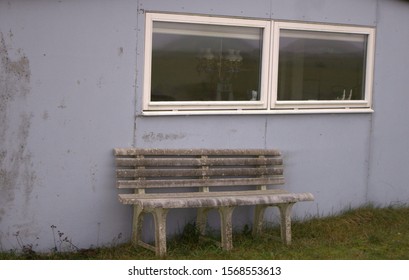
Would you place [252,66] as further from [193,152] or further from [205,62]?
[193,152]

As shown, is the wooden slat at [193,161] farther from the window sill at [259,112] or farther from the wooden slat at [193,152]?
the window sill at [259,112]

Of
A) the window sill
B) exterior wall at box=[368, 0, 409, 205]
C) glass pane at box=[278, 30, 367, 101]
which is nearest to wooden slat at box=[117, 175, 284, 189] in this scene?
the window sill

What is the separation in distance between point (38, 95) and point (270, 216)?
2834 mm

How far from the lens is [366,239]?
27.3 ft

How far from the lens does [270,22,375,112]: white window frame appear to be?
27.9 feet

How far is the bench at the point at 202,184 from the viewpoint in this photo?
725cm

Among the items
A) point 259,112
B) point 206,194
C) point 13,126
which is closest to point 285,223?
point 206,194

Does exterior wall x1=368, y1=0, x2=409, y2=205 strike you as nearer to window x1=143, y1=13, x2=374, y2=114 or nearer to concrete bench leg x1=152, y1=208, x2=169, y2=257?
window x1=143, y1=13, x2=374, y2=114

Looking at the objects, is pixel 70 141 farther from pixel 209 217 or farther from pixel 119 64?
pixel 209 217

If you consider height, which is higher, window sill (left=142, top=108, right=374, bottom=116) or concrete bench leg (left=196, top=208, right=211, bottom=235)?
window sill (left=142, top=108, right=374, bottom=116)

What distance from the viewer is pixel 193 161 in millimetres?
7863

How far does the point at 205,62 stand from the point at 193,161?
1055 millimetres

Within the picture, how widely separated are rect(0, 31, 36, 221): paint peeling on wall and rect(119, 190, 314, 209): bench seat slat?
926 mm

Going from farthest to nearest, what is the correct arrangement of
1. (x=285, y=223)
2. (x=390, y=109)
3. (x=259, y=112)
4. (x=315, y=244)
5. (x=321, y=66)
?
(x=390, y=109), (x=321, y=66), (x=259, y=112), (x=315, y=244), (x=285, y=223)
